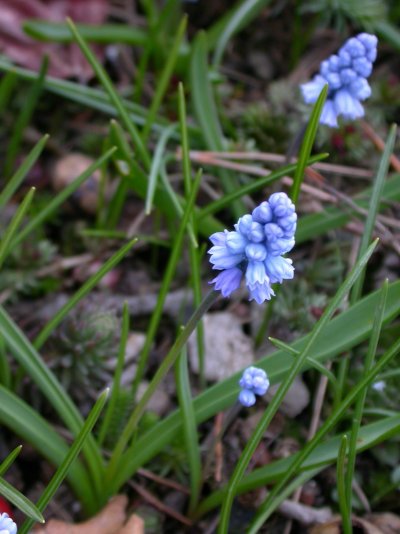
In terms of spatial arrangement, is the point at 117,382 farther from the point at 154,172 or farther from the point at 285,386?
the point at 154,172

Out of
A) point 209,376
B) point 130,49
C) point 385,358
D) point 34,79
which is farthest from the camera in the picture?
point 130,49

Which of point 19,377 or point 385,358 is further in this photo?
point 19,377

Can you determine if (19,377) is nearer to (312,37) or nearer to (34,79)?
(34,79)

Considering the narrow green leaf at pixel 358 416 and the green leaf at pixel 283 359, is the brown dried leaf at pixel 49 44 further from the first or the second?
the narrow green leaf at pixel 358 416

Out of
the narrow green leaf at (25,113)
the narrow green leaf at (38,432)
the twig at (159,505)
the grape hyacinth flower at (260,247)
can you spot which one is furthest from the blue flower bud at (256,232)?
the narrow green leaf at (25,113)

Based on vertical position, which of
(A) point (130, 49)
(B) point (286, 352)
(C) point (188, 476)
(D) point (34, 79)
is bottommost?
(C) point (188, 476)

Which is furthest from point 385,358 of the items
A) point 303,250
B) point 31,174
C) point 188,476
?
point 31,174
